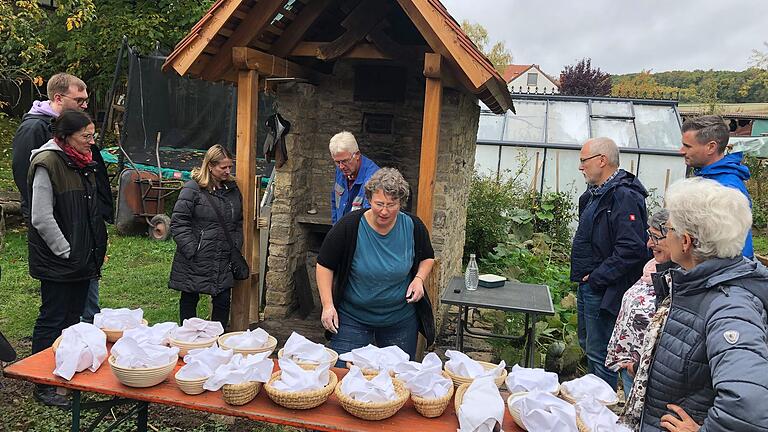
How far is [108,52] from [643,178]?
12271 mm

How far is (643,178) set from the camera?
10.8 meters

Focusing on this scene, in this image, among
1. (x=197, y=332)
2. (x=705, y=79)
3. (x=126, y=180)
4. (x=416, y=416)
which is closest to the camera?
(x=416, y=416)

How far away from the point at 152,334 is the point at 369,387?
124 cm

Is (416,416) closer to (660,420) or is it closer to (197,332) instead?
(660,420)

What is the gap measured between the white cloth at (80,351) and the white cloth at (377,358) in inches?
47.9

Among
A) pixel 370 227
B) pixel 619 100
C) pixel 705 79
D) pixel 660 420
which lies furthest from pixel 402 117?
pixel 705 79

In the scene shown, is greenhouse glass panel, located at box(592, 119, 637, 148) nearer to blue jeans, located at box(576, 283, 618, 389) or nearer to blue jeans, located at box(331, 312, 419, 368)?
blue jeans, located at box(576, 283, 618, 389)

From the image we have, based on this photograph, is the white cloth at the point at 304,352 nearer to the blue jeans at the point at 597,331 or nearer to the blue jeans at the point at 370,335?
the blue jeans at the point at 370,335

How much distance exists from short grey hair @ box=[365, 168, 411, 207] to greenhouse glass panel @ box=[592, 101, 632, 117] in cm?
996

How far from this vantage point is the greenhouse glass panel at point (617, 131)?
11109 millimetres

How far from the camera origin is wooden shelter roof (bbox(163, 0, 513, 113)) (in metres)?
4.28

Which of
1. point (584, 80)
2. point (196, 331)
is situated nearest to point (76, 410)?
point (196, 331)

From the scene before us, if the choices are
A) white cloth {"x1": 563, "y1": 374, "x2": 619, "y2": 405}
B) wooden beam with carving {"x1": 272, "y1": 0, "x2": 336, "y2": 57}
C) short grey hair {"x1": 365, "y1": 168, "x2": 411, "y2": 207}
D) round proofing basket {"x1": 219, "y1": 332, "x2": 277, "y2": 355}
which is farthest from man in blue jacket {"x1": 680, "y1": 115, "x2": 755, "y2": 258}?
wooden beam with carving {"x1": 272, "y1": 0, "x2": 336, "y2": 57}

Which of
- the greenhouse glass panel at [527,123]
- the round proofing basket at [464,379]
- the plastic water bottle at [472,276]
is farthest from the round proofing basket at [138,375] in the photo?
the greenhouse glass panel at [527,123]
